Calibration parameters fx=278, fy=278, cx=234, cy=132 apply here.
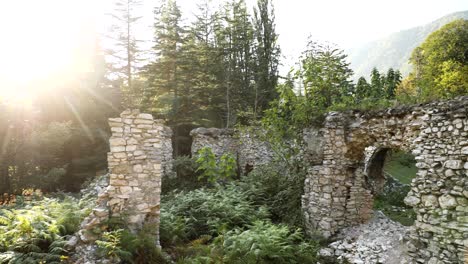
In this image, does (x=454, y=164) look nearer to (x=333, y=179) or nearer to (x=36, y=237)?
(x=333, y=179)

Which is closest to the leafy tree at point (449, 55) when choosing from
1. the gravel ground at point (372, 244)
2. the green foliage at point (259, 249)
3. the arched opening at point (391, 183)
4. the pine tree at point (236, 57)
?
the arched opening at point (391, 183)

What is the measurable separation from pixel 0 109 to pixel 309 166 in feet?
45.1

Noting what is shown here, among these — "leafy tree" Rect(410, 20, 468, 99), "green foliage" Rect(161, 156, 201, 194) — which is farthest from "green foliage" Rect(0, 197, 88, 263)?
"leafy tree" Rect(410, 20, 468, 99)

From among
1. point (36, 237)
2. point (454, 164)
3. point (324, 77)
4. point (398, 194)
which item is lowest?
point (398, 194)

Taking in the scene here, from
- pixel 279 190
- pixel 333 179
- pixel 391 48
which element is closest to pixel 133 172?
pixel 333 179

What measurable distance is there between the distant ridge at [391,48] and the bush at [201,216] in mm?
136653

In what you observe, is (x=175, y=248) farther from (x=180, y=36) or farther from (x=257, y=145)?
(x=180, y=36)

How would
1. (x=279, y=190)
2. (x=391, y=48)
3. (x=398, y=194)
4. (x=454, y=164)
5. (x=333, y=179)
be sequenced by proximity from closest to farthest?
(x=454, y=164) → (x=333, y=179) → (x=279, y=190) → (x=398, y=194) → (x=391, y=48)

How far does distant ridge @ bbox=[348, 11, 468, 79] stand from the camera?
444ft

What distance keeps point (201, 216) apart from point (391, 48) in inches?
6996

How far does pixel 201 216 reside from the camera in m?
7.70

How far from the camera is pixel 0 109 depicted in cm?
1267

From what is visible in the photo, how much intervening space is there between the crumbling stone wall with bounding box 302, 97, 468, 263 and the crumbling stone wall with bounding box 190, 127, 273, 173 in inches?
226

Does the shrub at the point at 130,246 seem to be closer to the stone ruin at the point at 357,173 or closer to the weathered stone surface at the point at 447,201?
the stone ruin at the point at 357,173
